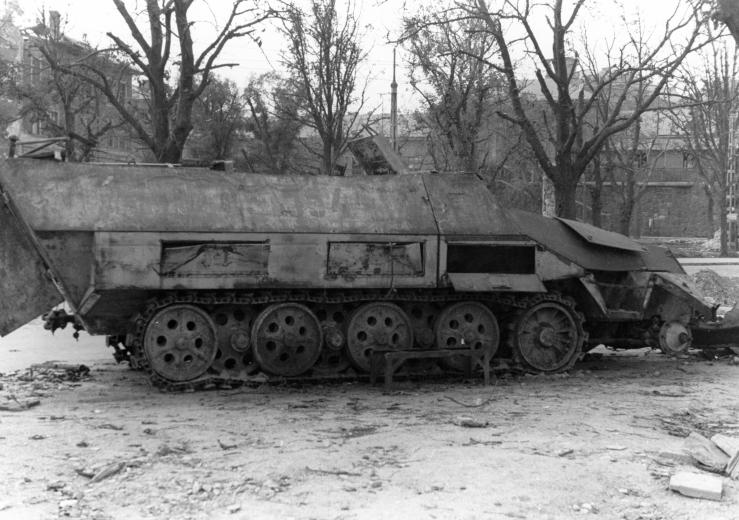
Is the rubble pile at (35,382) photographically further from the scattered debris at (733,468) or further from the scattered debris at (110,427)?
the scattered debris at (733,468)

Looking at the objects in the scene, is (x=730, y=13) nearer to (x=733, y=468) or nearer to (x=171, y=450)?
(x=733, y=468)

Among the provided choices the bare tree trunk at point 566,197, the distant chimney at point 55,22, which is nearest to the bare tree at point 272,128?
the distant chimney at point 55,22

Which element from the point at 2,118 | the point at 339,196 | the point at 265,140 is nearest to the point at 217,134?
the point at 265,140

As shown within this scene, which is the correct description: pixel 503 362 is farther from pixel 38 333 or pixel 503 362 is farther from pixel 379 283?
pixel 38 333

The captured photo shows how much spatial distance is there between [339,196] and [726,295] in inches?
530

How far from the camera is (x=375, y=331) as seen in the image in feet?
31.0

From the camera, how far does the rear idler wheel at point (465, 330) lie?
970 cm

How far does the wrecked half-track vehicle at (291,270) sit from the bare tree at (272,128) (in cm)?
1939

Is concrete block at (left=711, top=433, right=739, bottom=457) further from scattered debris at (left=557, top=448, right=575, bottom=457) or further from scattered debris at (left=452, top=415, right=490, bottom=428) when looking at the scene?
scattered debris at (left=452, top=415, right=490, bottom=428)

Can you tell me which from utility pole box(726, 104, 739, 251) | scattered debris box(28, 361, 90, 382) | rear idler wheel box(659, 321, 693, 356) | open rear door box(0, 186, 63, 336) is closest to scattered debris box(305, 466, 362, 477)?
open rear door box(0, 186, 63, 336)

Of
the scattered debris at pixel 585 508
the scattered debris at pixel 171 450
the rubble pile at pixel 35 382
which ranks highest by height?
the rubble pile at pixel 35 382

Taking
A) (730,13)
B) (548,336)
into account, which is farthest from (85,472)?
(730,13)

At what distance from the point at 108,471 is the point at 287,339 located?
3.60 metres

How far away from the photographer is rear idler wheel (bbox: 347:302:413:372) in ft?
30.8
